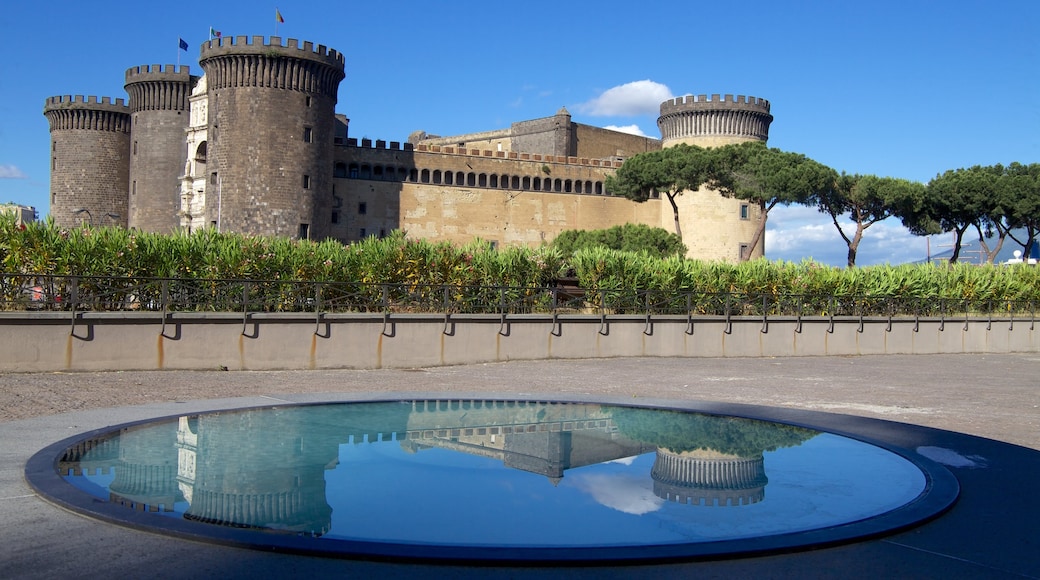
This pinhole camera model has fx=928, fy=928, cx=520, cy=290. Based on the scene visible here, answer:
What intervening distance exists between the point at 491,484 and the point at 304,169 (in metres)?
40.4

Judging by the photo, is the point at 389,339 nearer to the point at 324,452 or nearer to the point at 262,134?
the point at 324,452

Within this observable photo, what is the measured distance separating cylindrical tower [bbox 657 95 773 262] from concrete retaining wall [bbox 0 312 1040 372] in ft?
98.6

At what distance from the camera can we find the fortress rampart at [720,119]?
2164 inches

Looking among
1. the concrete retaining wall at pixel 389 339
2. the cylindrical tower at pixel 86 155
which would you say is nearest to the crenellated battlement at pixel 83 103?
the cylindrical tower at pixel 86 155

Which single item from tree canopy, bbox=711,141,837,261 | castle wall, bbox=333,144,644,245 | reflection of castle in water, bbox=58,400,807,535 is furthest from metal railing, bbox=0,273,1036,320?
castle wall, bbox=333,144,644,245

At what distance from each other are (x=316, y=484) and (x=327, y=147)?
42044 millimetres

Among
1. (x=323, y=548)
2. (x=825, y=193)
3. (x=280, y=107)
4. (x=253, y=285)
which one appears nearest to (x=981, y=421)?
(x=323, y=548)

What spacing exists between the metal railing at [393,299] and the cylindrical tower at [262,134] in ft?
85.6

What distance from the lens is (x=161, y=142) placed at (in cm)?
5059

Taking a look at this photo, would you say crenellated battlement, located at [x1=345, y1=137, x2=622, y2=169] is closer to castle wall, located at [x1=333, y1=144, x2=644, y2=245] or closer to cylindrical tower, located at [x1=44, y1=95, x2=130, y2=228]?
castle wall, located at [x1=333, y1=144, x2=644, y2=245]

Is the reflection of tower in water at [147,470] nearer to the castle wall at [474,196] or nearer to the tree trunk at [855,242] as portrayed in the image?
the castle wall at [474,196]

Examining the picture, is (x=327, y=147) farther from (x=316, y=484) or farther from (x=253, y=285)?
(x=316, y=484)

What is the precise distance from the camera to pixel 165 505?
5.56m

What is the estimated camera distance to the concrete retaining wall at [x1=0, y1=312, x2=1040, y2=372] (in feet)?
43.7
